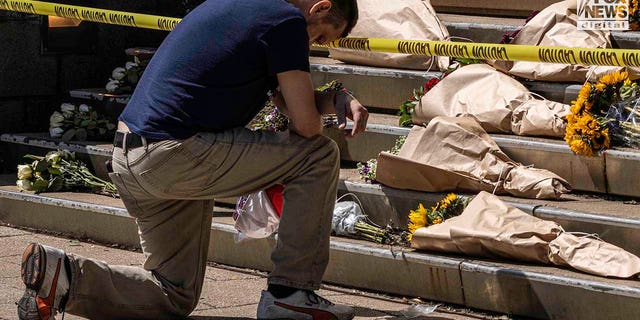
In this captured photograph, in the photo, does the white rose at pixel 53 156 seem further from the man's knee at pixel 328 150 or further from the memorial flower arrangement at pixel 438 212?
the man's knee at pixel 328 150

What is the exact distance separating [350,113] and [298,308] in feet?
2.64

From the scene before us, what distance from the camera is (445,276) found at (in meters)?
5.36

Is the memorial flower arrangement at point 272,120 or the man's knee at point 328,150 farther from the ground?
the man's knee at point 328,150

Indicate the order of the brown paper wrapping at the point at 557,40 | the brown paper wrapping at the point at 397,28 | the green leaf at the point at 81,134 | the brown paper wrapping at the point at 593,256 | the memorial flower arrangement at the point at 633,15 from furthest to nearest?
the green leaf at the point at 81,134, the brown paper wrapping at the point at 397,28, the memorial flower arrangement at the point at 633,15, the brown paper wrapping at the point at 557,40, the brown paper wrapping at the point at 593,256

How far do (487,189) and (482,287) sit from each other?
849 mm

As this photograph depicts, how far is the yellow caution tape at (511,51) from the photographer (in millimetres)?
5281

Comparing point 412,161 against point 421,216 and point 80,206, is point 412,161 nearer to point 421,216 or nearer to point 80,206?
point 421,216

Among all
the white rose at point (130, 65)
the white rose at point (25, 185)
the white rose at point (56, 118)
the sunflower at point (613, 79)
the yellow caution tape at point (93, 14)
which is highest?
the sunflower at point (613, 79)

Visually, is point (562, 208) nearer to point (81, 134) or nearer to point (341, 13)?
point (341, 13)

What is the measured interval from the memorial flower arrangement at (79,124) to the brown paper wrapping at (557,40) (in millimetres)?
2679

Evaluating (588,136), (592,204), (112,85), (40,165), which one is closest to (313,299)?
(592,204)

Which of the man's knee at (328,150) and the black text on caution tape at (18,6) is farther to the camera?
the black text on caution tape at (18,6)

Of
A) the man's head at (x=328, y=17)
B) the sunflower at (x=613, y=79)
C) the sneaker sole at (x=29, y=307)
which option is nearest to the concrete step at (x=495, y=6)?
the sunflower at (x=613, y=79)

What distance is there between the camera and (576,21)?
6.91m
